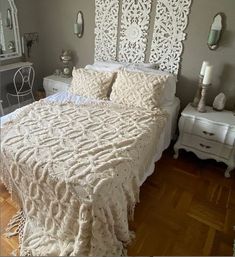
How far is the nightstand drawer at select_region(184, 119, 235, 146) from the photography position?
2.10 m

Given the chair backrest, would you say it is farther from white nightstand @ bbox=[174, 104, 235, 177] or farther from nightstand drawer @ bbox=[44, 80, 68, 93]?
white nightstand @ bbox=[174, 104, 235, 177]

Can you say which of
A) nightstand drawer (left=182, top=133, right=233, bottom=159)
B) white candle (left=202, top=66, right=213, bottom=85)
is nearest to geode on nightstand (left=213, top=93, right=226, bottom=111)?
white candle (left=202, top=66, right=213, bottom=85)

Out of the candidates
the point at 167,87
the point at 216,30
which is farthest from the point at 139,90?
the point at 216,30

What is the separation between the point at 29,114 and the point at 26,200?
711mm

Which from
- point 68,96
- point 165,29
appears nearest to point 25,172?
point 68,96

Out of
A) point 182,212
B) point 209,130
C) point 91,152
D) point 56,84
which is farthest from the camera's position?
point 56,84

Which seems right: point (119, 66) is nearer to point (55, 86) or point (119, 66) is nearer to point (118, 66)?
point (118, 66)

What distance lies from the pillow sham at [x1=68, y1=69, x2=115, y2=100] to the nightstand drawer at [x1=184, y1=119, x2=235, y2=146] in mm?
894

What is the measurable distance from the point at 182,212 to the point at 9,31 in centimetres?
295

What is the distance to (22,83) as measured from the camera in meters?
3.10

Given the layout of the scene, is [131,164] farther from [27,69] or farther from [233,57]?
[27,69]

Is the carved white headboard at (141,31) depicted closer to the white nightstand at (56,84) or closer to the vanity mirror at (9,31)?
the white nightstand at (56,84)

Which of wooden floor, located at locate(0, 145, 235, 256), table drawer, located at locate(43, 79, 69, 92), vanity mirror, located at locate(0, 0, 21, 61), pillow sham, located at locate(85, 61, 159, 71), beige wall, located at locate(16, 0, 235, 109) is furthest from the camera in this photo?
table drawer, located at locate(43, 79, 69, 92)

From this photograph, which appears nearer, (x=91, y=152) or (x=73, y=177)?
(x=73, y=177)
